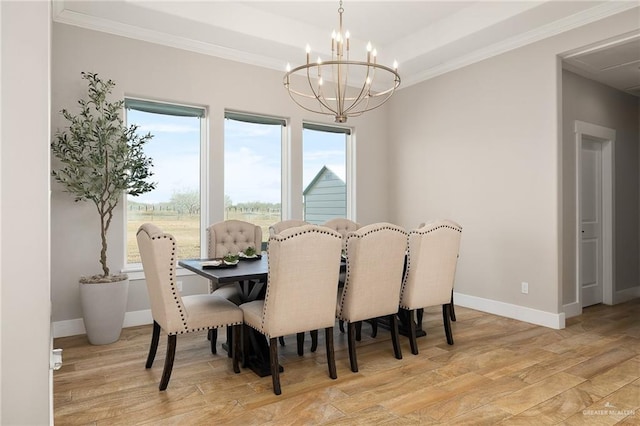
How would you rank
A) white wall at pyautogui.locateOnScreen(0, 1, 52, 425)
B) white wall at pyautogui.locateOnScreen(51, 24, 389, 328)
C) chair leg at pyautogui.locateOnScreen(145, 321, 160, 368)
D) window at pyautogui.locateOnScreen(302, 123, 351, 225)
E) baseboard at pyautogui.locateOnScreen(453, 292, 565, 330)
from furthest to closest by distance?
1. window at pyautogui.locateOnScreen(302, 123, 351, 225)
2. baseboard at pyautogui.locateOnScreen(453, 292, 565, 330)
3. white wall at pyautogui.locateOnScreen(51, 24, 389, 328)
4. chair leg at pyautogui.locateOnScreen(145, 321, 160, 368)
5. white wall at pyautogui.locateOnScreen(0, 1, 52, 425)

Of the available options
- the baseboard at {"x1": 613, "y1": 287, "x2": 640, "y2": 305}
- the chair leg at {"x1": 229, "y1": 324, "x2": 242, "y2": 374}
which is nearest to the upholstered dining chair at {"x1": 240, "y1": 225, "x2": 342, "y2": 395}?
the chair leg at {"x1": 229, "y1": 324, "x2": 242, "y2": 374}

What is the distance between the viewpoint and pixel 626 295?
17.7 ft

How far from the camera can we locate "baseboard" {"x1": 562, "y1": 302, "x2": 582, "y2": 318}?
14.8ft

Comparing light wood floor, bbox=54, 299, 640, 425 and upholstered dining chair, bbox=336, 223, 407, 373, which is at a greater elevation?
upholstered dining chair, bbox=336, 223, 407, 373

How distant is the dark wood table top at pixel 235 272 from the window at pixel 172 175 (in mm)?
1334

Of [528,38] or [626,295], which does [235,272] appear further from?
[626,295]

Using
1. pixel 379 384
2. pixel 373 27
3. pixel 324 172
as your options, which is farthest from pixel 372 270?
pixel 373 27

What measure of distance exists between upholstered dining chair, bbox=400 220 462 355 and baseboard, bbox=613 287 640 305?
3085 millimetres

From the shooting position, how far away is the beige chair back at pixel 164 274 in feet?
8.49

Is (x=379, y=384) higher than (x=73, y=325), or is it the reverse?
(x=73, y=325)

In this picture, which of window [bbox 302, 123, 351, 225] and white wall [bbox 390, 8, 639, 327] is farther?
window [bbox 302, 123, 351, 225]

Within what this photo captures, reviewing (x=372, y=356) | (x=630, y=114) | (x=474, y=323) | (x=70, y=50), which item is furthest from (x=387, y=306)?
(x=630, y=114)

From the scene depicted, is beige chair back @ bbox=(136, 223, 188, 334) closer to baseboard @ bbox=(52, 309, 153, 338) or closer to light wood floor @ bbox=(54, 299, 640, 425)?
light wood floor @ bbox=(54, 299, 640, 425)

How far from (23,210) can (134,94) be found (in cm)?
337
